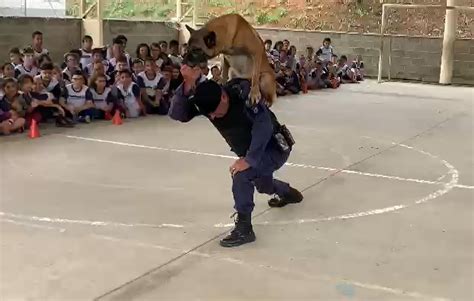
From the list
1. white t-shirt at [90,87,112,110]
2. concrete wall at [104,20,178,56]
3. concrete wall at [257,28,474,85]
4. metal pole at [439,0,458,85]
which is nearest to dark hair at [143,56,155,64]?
white t-shirt at [90,87,112,110]

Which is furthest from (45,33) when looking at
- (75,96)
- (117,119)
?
(117,119)

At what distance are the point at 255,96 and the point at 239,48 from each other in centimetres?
28

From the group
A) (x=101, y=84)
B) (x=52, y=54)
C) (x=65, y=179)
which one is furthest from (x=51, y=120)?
(x=52, y=54)

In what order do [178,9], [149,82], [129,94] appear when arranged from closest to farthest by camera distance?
1. [129,94]
2. [149,82]
3. [178,9]

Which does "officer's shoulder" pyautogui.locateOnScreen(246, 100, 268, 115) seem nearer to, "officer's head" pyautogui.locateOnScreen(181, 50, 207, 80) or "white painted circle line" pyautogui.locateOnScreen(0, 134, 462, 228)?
"officer's head" pyautogui.locateOnScreen(181, 50, 207, 80)

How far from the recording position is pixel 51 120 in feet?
26.3

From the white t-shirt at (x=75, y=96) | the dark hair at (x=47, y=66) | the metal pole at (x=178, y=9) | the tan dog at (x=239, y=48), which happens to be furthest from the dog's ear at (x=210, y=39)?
the metal pole at (x=178, y=9)

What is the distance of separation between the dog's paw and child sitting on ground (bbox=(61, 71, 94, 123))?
4542 mm

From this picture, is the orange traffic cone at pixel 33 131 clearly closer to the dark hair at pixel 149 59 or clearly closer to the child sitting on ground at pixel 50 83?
the child sitting on ground at pixel 50 83

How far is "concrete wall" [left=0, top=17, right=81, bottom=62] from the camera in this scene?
39.3ft

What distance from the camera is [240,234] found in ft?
13.0

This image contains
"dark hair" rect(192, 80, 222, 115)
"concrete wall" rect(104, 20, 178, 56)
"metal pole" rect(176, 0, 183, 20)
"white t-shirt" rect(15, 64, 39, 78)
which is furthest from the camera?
"metal pole" rect(176, 0, 183, 20)

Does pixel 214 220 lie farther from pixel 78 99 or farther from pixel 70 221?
pixel 78 99

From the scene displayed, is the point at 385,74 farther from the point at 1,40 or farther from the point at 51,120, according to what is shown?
the point at 51,120
